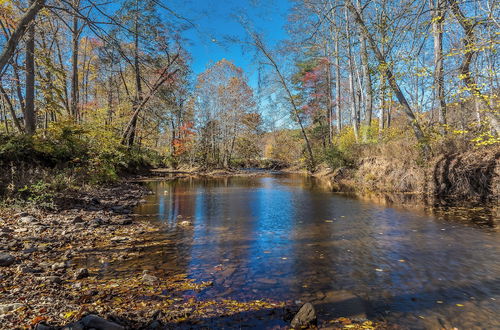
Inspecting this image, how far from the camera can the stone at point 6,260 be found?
143 inches

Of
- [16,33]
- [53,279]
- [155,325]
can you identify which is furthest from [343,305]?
[16,33]

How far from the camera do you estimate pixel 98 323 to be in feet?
7.77

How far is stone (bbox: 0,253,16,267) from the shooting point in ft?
11.9

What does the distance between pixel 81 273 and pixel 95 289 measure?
1.66 ft

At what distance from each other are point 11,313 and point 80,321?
26.7 inches

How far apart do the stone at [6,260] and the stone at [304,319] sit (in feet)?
12.1

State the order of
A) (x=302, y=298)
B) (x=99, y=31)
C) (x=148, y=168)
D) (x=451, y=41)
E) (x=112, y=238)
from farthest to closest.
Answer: (x=148, y=168), (x=451, y=41), (x=112, y=238), (x=99, y=31), (x=302, y=298)

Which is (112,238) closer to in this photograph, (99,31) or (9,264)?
(9,264)

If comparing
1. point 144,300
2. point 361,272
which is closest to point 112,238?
point 144,300

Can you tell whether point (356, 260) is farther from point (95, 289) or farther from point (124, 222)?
point (124, 222)

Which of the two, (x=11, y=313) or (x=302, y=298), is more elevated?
(x=11, y=313)

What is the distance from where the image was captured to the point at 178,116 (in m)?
29.5

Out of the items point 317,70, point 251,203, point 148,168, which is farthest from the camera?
point 317,70

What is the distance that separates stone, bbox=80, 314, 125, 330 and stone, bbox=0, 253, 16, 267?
2109 mm
